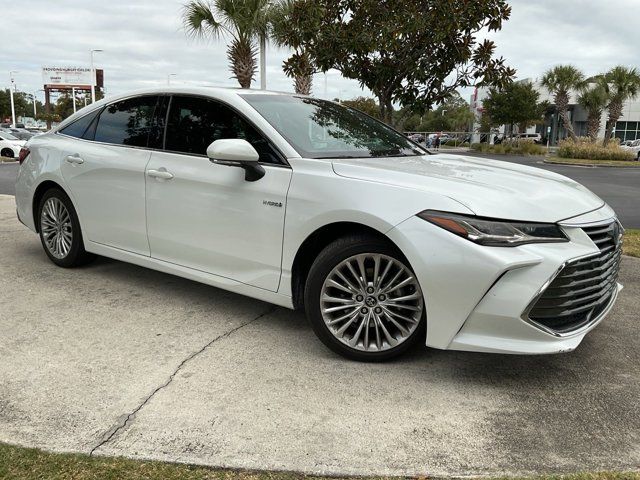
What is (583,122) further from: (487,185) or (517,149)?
(487,185)

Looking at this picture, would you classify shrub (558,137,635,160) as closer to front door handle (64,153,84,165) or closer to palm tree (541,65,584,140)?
palm tree (541,65,584,140)

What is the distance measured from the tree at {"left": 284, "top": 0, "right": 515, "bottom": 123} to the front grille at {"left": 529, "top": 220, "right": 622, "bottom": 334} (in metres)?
3.80

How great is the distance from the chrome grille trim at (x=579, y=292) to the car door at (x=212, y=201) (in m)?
1.61

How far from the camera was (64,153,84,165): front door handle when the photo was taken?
500cm

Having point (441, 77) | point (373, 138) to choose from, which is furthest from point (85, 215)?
point (441, 77)

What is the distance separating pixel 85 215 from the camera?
5020 millimetres

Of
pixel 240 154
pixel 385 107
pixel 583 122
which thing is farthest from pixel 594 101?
pixel 240 154

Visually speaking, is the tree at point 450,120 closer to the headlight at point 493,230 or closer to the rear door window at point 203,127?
the rear door window at point 203,127

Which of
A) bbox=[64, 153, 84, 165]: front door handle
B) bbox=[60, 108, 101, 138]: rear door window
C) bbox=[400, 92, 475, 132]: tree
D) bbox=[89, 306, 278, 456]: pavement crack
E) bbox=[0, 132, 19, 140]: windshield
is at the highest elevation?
bbox=[400, 92, 475, 132]: tree

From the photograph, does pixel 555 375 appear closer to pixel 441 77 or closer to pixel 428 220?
pixel 428 220

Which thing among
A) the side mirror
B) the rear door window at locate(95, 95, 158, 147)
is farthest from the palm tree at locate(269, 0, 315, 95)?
the side mirror

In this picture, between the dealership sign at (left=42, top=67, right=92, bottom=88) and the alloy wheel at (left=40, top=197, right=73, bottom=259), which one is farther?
the dealership sign at (left=42, top=67, right=92, bottom=88)

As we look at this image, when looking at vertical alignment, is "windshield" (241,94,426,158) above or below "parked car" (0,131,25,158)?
above

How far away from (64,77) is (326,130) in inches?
3906
